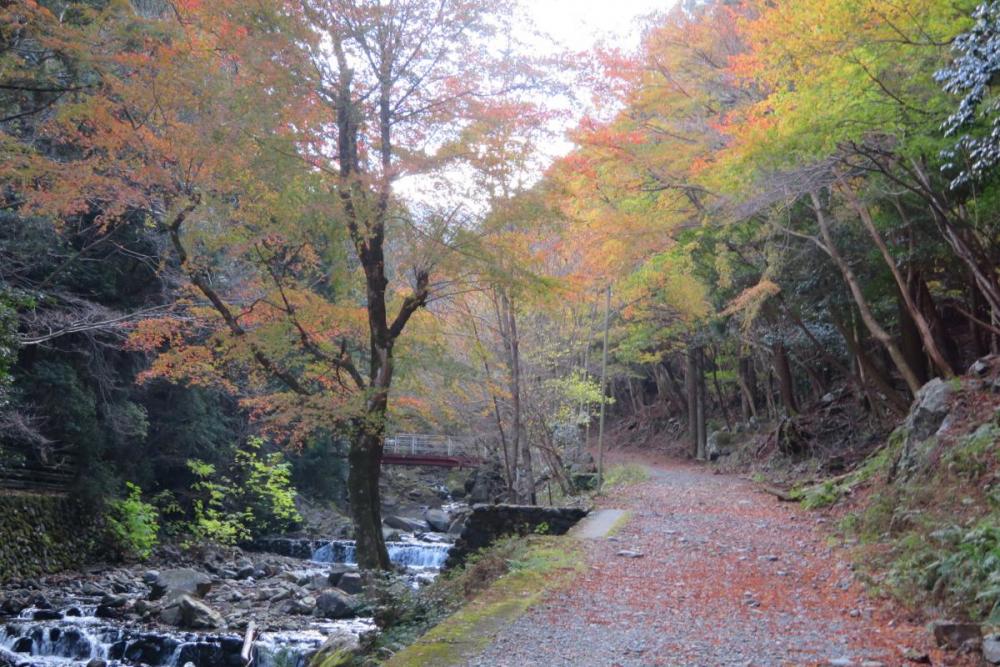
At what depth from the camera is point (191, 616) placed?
39.0ft

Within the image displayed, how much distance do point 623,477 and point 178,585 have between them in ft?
33.8

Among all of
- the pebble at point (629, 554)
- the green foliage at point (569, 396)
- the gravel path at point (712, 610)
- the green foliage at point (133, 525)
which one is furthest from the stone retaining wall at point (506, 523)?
the green foliage at point (133, 525)

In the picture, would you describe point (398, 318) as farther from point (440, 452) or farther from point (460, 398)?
point (440, 452)

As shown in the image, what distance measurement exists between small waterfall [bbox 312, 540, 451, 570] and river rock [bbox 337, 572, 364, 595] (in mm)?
3471

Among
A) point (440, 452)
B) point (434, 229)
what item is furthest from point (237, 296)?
point (440, 452)

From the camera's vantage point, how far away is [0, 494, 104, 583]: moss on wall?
47.8 feet

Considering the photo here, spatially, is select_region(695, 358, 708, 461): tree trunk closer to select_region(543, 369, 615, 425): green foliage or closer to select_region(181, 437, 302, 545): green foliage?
select_region(543, 369, 615, 425): green foliage

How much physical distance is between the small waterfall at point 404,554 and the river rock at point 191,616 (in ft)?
21.5

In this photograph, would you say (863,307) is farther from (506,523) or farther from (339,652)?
(339,652)

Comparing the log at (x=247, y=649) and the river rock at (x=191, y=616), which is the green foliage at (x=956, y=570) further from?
the river rock at (x=191, y=616)

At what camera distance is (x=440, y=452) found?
31.8 m

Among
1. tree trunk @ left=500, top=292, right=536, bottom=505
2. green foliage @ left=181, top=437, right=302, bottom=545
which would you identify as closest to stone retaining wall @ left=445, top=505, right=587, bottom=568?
tree trunk @ left=500, top=292, right=536, bottom=505

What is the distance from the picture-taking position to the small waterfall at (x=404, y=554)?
1903 cm

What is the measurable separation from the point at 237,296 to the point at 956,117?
996 centimetres
